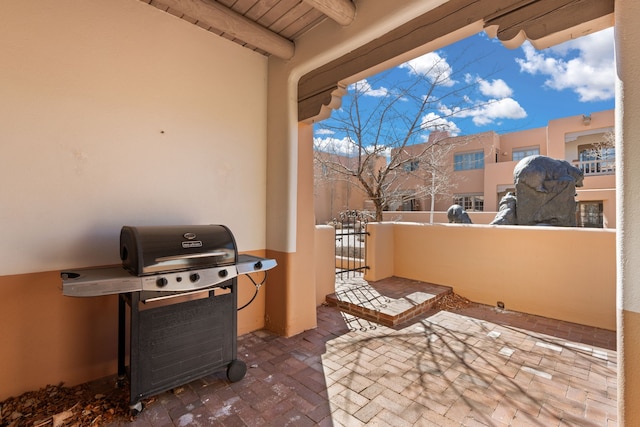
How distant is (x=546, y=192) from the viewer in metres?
5.94

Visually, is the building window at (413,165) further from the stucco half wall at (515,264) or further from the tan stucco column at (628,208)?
the tan stucco column at (628,208)

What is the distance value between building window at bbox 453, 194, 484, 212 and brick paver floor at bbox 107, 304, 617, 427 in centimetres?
1521

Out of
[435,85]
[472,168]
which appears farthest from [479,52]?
[472,168]

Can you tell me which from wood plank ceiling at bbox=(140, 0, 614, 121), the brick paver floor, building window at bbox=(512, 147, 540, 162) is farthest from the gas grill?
building window at bbox=(512, 147, 540, 162)

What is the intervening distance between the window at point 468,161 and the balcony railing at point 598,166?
Answer: 4549 mm

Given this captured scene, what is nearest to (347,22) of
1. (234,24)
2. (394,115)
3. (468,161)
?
(234,24)

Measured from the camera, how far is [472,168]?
1828 cm

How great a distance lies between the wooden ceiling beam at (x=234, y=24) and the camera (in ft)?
8.85

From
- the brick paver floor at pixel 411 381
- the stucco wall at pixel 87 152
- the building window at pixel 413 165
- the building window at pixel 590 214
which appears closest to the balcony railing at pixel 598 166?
the building window at pixel 590 214

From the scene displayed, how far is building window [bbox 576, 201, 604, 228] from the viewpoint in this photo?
505 inches

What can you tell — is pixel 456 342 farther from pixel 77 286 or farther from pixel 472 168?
pixel 472 168

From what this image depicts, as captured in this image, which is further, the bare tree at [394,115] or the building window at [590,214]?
the building window at [590,214]

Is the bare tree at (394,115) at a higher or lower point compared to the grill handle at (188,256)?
higher

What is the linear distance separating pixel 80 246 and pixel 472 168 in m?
19.8
